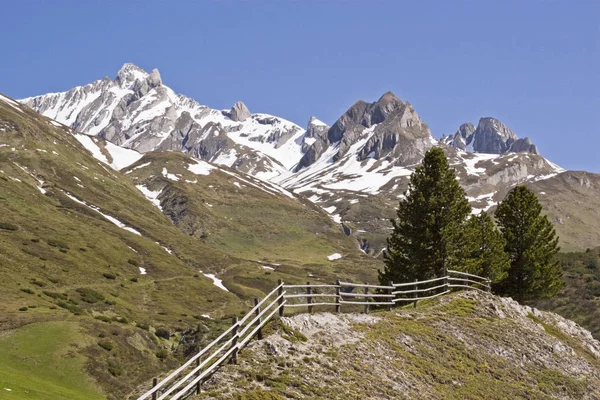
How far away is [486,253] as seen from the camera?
59.1 m

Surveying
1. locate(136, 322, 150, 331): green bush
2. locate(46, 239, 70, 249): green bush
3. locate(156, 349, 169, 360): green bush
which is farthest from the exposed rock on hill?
locate(46, 239, 70, 249): green bush

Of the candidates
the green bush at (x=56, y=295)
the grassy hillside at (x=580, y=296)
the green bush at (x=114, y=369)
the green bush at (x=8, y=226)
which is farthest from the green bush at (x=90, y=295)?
the grassy hillside at (x=580, y=296)

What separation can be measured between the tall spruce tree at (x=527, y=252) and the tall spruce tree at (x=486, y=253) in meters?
1.89

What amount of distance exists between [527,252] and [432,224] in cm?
1424

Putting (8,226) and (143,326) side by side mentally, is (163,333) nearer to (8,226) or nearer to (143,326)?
(143,326)

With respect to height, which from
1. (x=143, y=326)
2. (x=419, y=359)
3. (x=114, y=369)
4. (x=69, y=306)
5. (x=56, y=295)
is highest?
(x=56, y=295)

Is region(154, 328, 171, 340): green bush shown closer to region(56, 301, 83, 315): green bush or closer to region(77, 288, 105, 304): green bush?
region(56, 301, 83, 315): green bush

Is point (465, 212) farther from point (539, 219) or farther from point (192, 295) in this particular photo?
point (192, 295)

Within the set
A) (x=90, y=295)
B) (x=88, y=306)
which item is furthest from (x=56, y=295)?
→ (x=90, y=295)

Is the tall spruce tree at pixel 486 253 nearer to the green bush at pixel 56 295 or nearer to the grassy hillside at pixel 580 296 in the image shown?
the grassy hillside at pixel 580 296

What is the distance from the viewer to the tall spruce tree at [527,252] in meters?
61.5

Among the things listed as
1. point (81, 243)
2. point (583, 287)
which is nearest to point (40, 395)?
point (583, 287)

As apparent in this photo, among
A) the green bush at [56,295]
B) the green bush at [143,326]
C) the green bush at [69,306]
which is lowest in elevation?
the green bush at [143,326]

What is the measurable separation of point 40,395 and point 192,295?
120138 millimetres
